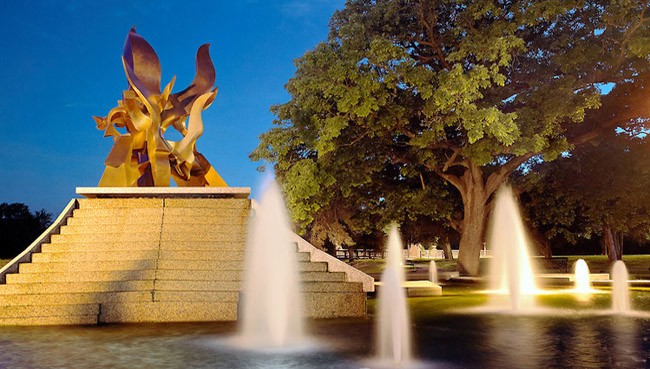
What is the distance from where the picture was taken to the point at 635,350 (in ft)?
23.2

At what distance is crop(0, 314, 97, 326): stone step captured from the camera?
9570mm

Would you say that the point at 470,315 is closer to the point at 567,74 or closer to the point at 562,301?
the point at 562,301

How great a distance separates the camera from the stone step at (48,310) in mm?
9703

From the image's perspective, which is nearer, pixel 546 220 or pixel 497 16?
pixel 497 16

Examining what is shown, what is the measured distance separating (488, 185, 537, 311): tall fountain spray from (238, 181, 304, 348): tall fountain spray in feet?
16.1

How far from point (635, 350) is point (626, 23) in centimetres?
1481

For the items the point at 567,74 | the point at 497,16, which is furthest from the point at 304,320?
the point at 567,74

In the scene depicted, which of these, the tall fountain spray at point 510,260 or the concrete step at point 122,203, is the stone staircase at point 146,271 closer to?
the concrete step at point 122,203

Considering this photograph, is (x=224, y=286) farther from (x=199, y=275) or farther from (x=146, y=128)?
(x=146, y=128)

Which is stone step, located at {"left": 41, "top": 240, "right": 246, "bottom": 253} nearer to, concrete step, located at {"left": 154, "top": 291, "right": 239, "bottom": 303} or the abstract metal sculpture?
concrete step, located at {"left": 154, "top": 291, "right": 239, "bottom": 303}

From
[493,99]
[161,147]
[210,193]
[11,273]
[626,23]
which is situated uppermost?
[626,23]

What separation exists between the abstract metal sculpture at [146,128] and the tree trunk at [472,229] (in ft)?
37.4

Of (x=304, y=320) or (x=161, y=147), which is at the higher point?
(x=161, y=147)

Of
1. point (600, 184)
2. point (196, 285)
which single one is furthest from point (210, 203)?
point (600, 184)
